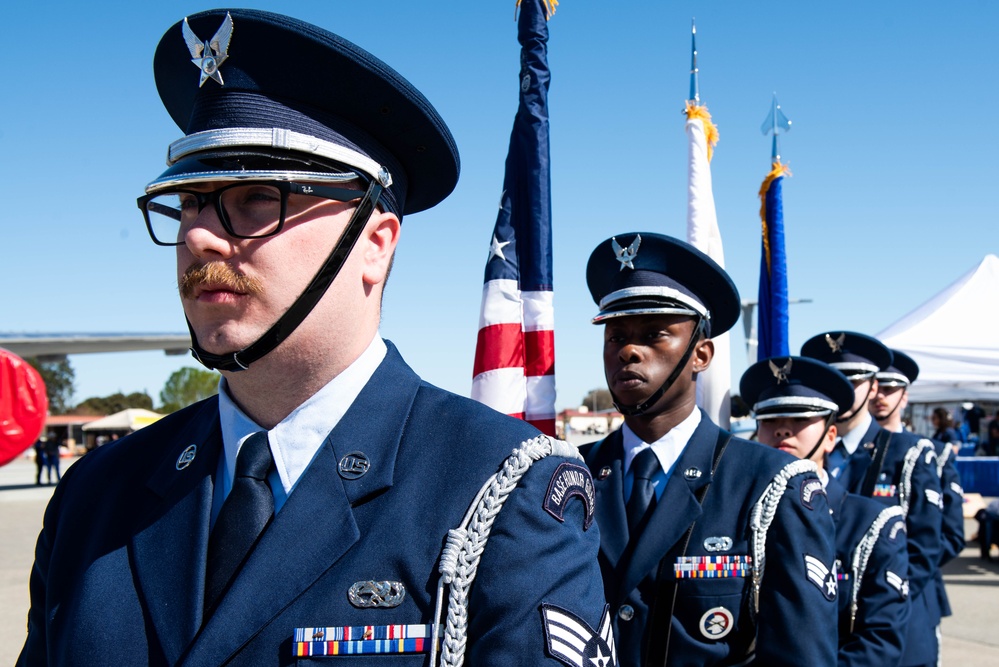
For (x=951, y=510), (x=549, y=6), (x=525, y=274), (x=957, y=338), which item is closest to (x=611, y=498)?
(x=525, y=274)

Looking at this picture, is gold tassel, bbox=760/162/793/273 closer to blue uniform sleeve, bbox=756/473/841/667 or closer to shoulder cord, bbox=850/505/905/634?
shoulder cord, bbox=850/505/905/634

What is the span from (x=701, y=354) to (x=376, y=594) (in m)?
2.16

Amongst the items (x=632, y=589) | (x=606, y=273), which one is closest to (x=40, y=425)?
(x=606, y=273)

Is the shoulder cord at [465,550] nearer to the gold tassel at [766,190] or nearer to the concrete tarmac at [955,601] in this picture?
the gold tassel at [766,190]

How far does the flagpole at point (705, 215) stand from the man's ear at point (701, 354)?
182cm

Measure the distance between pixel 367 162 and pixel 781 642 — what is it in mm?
1874

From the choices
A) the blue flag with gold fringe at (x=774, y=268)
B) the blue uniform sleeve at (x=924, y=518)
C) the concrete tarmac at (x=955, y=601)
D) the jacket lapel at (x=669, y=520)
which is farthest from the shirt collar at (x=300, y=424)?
the concrete tarmac at (x=955, y=601)

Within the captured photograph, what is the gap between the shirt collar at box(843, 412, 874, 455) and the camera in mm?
5590

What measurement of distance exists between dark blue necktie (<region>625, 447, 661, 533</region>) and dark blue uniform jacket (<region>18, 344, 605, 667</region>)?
132 centimetres

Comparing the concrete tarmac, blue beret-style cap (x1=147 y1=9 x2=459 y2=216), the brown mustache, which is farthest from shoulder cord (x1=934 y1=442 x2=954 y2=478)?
the brown mustache

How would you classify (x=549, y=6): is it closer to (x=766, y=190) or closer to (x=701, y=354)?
(x=701, y=354)

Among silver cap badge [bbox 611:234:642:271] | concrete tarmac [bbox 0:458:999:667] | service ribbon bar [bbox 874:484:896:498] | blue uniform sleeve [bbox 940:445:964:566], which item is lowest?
concrete tarmac [bbox 0:458:999:667]

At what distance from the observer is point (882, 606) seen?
12.0 ft

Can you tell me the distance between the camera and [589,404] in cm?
9512
